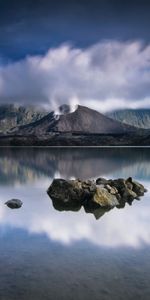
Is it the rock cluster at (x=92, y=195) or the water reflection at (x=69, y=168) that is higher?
the rock cluster at (x=92, y=195)

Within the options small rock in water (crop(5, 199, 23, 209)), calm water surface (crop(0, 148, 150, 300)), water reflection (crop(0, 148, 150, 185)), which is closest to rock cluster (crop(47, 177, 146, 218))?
calm water surface (crop(0, 148, 150, 300))

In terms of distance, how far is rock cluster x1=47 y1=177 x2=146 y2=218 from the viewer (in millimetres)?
25156

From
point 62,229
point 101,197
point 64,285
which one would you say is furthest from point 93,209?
point 64,285

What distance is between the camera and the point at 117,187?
1196 inches

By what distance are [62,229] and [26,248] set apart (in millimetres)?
3985

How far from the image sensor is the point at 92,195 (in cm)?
2620

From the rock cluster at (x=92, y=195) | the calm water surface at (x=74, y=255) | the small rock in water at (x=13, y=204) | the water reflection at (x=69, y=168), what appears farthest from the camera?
the water reflection at (x=69, y=168)

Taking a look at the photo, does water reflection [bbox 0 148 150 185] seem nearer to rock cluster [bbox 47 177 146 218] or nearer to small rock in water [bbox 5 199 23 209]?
rock cluster [bbox 47 177 146 218]

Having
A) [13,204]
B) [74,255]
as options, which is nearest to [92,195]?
[13,204]

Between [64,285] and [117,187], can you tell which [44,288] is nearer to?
[64,285]

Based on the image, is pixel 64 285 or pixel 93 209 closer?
pixel 64 285

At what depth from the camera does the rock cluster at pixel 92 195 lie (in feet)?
82.5

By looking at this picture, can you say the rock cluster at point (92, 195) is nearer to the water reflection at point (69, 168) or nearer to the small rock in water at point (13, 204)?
the small rock in water at point (13, 204)

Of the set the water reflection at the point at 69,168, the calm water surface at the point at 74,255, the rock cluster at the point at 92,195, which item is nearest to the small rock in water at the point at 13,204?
the calm water surface at the point at 74,255
